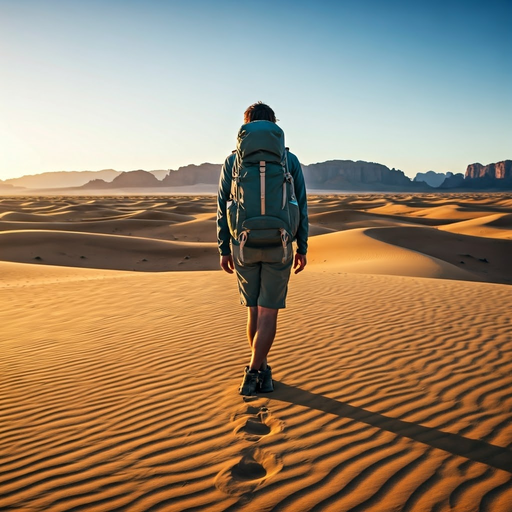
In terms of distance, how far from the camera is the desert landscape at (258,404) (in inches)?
94.9

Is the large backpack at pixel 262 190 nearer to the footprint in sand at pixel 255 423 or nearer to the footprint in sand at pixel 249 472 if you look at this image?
the footprint in sand at pixel 255 423

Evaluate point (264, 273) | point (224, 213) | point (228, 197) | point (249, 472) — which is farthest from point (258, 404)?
point (228, 197)

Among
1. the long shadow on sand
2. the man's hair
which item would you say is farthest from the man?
the long shadow on sand

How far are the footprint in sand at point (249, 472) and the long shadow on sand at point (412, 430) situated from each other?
2.43 ft

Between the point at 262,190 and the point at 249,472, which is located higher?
the point at 262,190

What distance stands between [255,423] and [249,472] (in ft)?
1.75

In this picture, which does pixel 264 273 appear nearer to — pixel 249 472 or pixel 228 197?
pixel 228 197

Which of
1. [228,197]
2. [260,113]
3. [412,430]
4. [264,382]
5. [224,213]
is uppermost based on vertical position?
[260,113]

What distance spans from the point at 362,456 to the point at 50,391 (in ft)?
8.66

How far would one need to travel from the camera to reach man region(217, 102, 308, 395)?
3219 millimetres

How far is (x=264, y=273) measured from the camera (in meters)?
3.26

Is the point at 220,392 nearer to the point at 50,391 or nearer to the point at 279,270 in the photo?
the point at 279,270

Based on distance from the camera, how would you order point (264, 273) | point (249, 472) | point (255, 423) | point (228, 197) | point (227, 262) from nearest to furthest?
point (249, 472) < point (255, 423) < point (264, 273) < point (228, 197) < point (227, 262)

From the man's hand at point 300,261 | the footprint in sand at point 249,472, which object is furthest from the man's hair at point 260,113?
the footprint in sand at point 249,472
